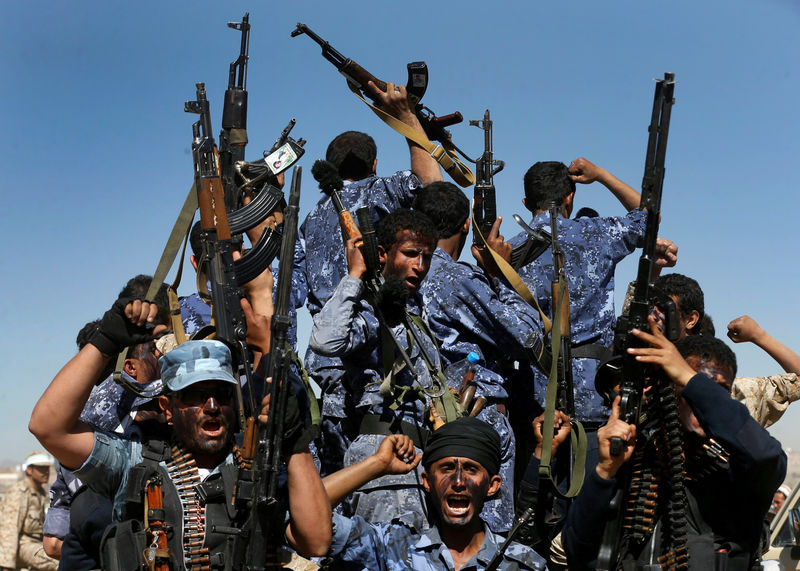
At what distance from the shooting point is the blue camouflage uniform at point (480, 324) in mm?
6359

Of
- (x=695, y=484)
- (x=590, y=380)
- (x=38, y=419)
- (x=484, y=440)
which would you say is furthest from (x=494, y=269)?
(x=38, y=419)

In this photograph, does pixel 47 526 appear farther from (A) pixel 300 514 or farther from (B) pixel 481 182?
(B) pixel 481 182

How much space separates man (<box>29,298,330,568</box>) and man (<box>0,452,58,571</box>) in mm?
9607

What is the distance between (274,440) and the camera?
15.3ft

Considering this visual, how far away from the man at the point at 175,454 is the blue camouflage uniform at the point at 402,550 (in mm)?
233

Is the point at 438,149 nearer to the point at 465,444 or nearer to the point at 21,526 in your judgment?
the point at 465,444

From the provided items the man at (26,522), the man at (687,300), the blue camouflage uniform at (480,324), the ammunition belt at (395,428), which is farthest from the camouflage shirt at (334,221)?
the man at (26,522)

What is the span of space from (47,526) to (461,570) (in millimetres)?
3400

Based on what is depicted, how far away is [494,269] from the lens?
6.92m

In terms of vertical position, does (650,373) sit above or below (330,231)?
below

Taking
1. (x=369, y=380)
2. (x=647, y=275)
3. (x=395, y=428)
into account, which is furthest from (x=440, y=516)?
(x=647, y=275)

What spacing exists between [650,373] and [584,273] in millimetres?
2544

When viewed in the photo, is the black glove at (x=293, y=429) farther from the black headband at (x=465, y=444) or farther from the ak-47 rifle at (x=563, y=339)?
the ak-47 rifle at (x=563, y=339)

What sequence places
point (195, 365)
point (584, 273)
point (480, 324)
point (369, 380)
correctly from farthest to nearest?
point (584, 273) → point (480, 324) → point (369, 380) → point (195, 365)
